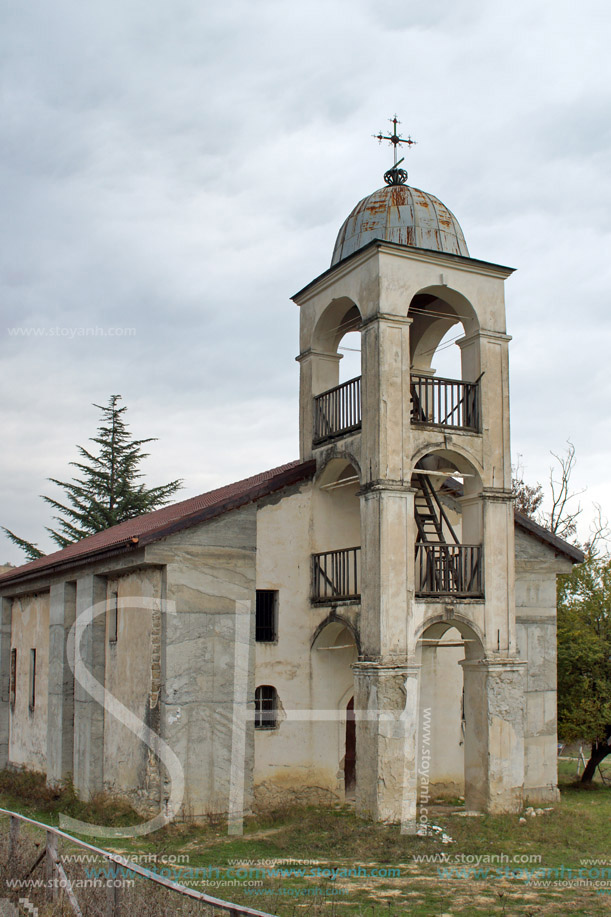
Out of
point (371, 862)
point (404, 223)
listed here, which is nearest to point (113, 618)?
point (371, 862)

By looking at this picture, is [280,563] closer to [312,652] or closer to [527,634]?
[312,652]

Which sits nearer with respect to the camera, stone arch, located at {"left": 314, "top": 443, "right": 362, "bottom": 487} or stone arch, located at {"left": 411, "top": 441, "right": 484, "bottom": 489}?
stone arch, located at {"left": 411, "top": 441, "right": 484, "bottom": 489}

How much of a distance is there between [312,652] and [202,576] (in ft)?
9.50

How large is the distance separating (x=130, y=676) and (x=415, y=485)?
22.8ft

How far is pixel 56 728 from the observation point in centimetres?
1997

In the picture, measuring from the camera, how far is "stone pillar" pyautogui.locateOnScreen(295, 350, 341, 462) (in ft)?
63.8

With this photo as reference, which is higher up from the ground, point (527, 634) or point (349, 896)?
point (527, 634)

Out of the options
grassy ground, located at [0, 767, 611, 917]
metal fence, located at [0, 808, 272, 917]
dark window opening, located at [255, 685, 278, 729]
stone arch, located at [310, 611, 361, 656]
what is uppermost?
stone arch, located at [310, 611, 361, 656]

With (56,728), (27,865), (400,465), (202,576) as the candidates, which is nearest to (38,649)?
(56,728)

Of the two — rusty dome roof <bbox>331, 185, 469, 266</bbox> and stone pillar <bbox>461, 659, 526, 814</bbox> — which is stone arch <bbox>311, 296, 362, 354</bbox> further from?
stone pillar <bbox>461, 659, 526, 814</bbox>

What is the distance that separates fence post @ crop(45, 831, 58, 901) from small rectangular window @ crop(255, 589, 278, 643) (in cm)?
832

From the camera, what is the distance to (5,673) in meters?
25.2

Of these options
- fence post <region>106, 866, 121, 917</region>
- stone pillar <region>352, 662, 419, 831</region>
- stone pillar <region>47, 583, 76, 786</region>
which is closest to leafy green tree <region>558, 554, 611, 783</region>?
stone pillar <region>352, 662, 419, 831</region>

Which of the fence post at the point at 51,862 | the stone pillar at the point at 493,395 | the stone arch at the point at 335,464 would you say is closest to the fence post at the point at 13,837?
the fence post at the point at 51,862
